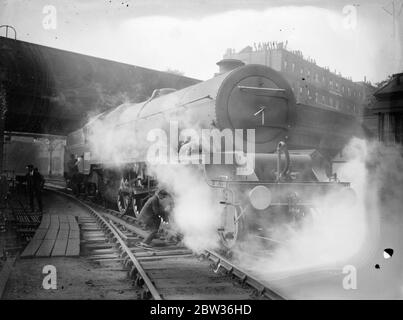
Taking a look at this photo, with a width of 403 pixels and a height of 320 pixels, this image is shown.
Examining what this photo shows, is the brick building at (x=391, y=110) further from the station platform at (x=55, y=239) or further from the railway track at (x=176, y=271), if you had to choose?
the station platform at (x=55, y=239)

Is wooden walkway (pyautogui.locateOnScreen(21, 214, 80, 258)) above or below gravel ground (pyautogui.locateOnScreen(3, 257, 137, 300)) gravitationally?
above

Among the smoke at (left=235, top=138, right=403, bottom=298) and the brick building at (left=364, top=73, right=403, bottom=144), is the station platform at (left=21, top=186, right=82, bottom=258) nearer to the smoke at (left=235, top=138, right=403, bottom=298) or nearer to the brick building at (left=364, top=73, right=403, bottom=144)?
the smoke at (left=235, top=138, right=403, bottom=298)

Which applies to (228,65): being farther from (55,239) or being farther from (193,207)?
(55,239)

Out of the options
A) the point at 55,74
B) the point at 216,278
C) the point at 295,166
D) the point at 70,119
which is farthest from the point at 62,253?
the point at 70,119

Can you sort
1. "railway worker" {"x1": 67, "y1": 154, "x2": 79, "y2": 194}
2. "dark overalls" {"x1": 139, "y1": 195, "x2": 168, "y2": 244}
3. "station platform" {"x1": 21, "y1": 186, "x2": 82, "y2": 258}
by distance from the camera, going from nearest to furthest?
1. "station platform" {"x1": 21, "y1": 186, "x2": 82, "y2": 258}
2. "dark overalls" {"x1": 139, "y1": 195, "x2": 168, "y2": 244}
3. "railway worker" {"x1": 67, "y1": 154, "x2": 79, "y2": 194}

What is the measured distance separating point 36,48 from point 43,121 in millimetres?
4597

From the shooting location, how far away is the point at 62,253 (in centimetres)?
557

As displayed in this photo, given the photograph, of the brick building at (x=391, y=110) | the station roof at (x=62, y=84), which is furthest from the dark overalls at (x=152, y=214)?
the station roof at (x=62, y=84)

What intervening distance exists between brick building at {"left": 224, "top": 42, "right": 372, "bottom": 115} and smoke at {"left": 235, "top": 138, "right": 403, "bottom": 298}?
1414cm

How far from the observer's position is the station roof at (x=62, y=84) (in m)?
12.9

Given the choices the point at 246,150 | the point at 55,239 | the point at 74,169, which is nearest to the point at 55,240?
the point at 55,239

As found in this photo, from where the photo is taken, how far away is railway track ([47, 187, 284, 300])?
12.4 ft

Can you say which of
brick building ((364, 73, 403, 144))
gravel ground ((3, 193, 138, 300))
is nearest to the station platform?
gravel ground ((3, 193, 138, 300))

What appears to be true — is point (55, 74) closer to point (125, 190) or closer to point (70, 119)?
point (70, 119)
